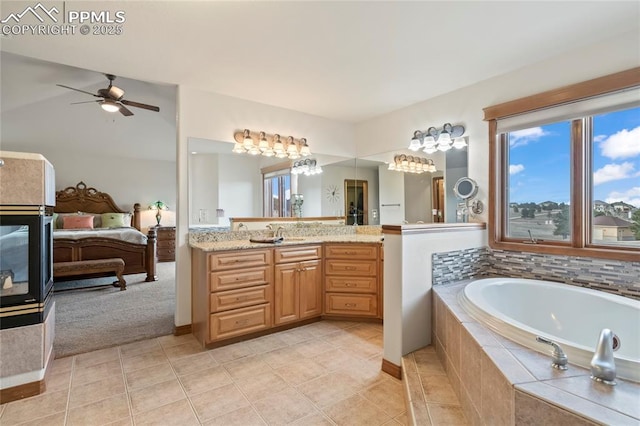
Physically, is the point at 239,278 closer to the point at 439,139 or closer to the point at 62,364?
the point at 62,364

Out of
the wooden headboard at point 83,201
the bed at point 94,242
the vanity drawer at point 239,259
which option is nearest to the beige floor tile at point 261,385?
the vanity drawer at point 239,259

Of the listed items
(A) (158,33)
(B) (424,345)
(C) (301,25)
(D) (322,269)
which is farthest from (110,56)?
(B) (424,345)

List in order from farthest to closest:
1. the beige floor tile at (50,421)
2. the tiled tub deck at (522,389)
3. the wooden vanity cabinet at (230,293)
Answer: the wooden vanity cabinet at (230,293), the beige floor tile at (50,421), the tiled tub deck at (522,389)

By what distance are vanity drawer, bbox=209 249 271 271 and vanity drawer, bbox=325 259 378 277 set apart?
72 centimetres

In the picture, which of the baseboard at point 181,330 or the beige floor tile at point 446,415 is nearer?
the beige floor tile at point 446,415

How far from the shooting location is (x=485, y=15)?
6.06ft

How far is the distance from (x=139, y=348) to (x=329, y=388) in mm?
1779

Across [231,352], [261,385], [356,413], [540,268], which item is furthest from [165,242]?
[540,268]

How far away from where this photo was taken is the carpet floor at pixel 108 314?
2688 millimetres

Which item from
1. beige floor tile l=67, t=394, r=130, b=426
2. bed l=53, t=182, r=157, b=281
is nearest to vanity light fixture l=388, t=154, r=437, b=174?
beige floor tile l=67, t=394, r=130, b=426

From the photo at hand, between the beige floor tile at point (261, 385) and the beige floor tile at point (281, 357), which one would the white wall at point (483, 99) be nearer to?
the beige floor tile at point (281, 357)

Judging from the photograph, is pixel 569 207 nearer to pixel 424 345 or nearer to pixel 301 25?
pixel 424 345

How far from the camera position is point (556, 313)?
2057 mm

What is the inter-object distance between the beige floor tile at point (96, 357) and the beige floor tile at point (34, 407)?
1.28 feet
